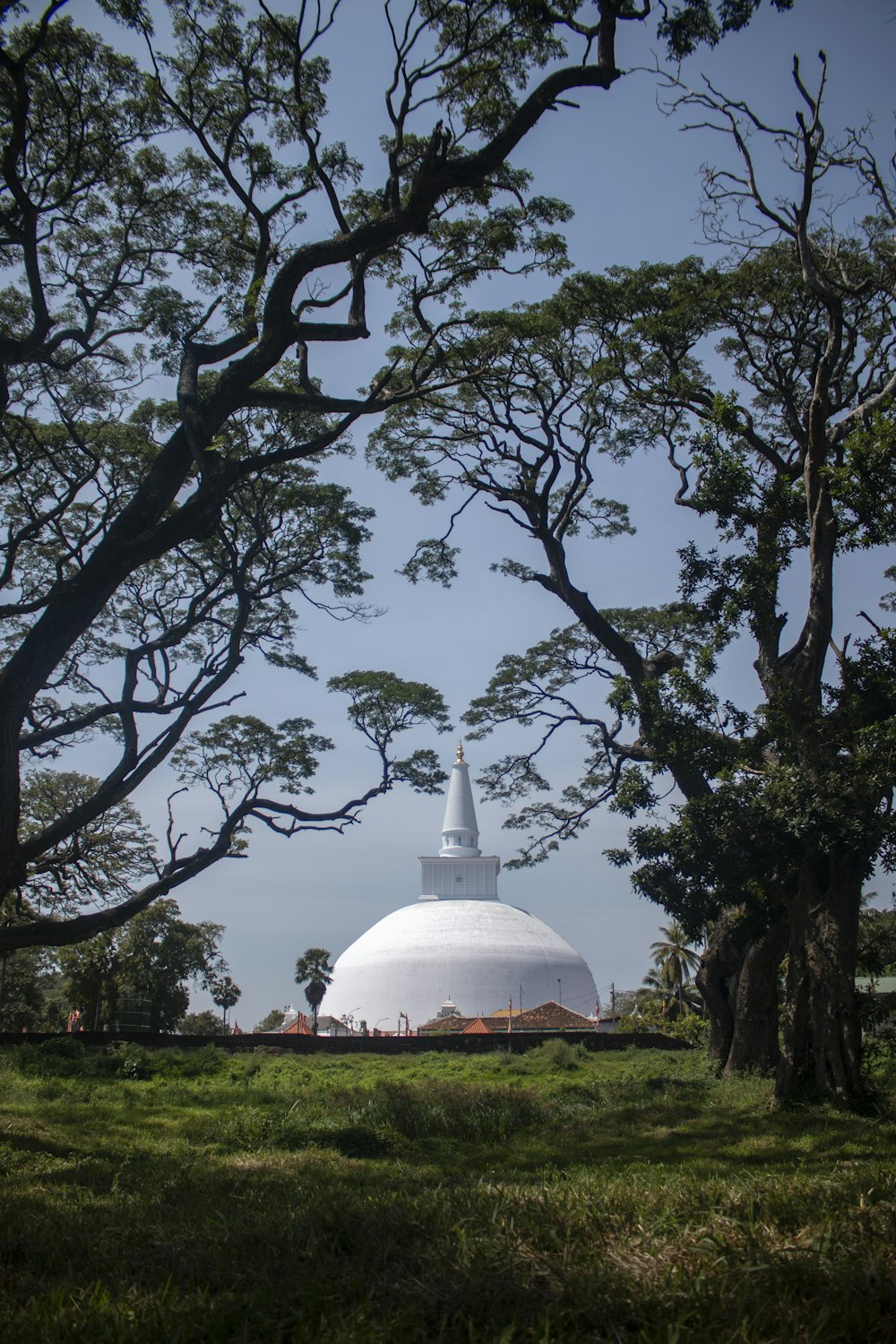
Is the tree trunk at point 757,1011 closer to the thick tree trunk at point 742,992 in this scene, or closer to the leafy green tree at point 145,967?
the thick tree trunk at point 742,992

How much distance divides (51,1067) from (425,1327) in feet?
62.1

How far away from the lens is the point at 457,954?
177 feet

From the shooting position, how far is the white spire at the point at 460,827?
61.1m

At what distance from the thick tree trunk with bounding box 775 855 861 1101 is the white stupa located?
4159 cm

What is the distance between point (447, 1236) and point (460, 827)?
5750 centimetres

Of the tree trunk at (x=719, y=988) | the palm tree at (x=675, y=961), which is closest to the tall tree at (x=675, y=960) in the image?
the palm tree at (x=675, y=961)

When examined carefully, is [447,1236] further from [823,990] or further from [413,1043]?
[413,1043]

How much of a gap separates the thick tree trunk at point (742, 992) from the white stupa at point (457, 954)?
36691 mm

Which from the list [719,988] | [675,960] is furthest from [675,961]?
[719,988]

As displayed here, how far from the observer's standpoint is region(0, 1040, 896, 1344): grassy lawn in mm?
3445

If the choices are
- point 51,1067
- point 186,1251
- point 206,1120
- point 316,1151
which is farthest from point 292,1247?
point 51,1067

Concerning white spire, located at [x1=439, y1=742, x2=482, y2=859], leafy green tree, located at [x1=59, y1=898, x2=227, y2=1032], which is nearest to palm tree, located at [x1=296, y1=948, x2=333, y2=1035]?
leafy green tree, located at [x1=59, y1=898, x2=227, y2=1032]

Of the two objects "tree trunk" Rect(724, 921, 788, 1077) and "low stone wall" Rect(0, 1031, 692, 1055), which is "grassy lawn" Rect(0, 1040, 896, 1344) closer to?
"tree trunk" Rect(724, 921, 788, 1077)

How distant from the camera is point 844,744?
39.4ft
